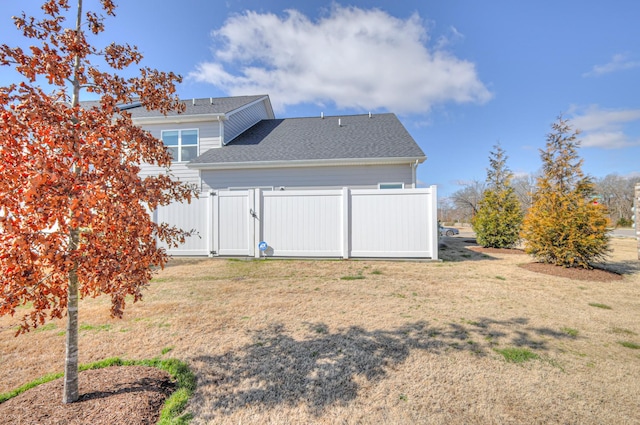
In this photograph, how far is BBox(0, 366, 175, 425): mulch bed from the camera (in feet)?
6.75

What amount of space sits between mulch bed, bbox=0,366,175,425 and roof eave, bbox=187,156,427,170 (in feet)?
27.5

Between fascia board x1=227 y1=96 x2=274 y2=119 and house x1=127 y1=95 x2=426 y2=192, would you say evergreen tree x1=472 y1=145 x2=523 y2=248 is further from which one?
fascia board x1=227 y1=96 x2=274 y2=119

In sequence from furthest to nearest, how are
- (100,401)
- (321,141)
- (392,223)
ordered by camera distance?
(321,141) → (392,223) → (100,401)

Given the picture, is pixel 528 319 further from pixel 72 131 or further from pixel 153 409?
pixel 72 131

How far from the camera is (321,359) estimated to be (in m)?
2.87

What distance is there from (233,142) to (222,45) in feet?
12.3

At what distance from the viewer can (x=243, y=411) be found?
7.08 feet

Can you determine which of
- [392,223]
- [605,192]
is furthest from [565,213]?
[605,192]

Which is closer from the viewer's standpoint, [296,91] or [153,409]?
[153,409]

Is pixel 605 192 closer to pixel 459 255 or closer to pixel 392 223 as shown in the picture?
pixel 459 255

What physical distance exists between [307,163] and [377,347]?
8030 millimetres

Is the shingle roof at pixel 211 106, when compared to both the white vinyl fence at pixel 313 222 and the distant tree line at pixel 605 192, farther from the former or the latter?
the distant tree line at pixel 605 192

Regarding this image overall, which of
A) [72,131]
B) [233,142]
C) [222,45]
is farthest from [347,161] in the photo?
[72,131]

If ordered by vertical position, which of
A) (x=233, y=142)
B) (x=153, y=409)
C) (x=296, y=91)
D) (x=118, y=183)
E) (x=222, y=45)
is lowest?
(x=153, y=409)
